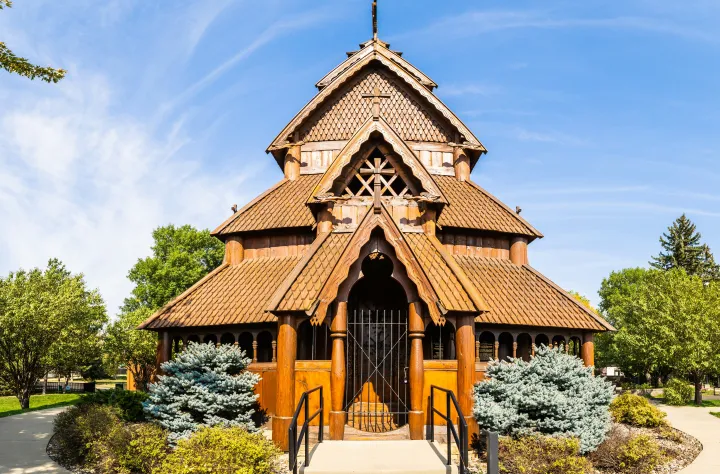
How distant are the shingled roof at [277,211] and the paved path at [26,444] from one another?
8.34m

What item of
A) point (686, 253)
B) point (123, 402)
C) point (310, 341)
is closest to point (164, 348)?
point (123, 402)

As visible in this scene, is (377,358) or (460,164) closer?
(377,358)

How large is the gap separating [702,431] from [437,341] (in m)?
9.34

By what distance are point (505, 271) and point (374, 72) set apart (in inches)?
Result: 393

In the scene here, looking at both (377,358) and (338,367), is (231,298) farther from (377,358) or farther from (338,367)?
(338,367)

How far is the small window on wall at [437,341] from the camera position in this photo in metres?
17.2

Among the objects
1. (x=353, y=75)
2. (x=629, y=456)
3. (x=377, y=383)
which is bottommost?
(x=629, y=456)

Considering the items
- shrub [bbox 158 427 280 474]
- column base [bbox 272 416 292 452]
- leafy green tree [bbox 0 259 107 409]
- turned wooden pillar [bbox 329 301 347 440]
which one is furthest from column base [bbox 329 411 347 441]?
leafy green tree [bbox 0 259 107 409]

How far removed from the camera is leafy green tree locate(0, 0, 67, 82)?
440 inches

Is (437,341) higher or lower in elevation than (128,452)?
higher

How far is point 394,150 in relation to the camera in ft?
52.6

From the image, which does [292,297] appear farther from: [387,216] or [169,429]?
[169,429]

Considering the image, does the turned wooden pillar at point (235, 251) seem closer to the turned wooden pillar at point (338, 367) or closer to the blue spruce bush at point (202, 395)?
the blue spruce bush at point (202, 395)

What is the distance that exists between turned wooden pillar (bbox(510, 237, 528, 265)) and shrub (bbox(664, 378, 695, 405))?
1556 cm
